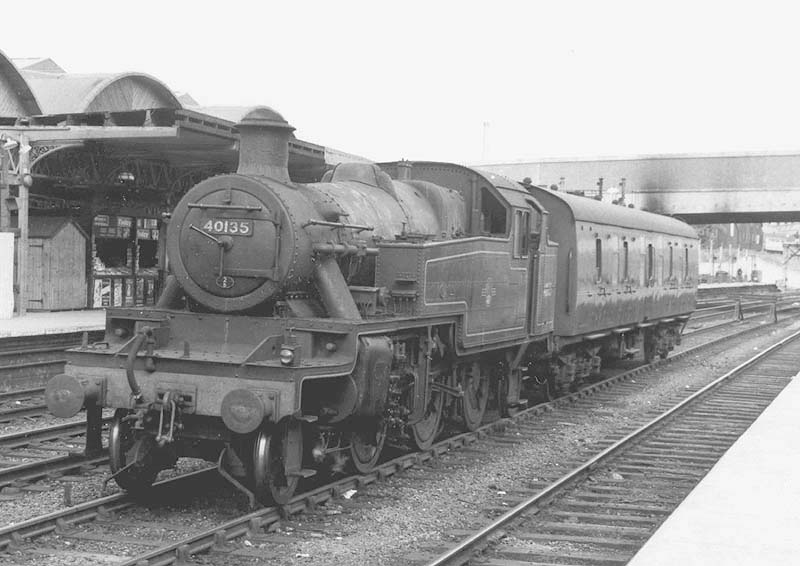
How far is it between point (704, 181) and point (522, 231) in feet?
95.7

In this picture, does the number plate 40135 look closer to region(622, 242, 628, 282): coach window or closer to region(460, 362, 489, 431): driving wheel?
region(460, 362, 489, 431): driving wheel

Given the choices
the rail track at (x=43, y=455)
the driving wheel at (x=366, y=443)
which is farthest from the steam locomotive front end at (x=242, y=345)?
the rail track at (x=43, y=455)

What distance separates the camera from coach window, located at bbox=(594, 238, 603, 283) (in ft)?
52.4

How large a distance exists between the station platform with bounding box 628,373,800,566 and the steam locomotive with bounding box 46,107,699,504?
2873 millimetres

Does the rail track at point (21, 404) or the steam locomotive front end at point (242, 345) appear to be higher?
the steam locomotive front end at point (242, 345)

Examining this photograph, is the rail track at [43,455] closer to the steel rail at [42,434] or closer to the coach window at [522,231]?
the steel rail at [42,434]

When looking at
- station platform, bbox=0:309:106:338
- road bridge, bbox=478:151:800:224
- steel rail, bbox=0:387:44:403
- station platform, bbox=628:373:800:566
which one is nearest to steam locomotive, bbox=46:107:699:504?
station platform, bbox=628:373:800:566

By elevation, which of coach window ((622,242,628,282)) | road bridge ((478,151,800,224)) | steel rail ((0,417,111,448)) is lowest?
steel rail ((0,417,111,448))

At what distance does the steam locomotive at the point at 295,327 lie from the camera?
8.06 m

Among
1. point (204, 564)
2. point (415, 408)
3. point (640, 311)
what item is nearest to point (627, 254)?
point (640, 311)

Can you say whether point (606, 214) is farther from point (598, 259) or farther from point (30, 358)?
point (30, 358)

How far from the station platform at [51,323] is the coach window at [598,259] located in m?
7.93

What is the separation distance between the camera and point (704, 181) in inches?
1555

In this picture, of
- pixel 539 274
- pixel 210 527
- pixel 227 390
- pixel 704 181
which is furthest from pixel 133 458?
pixel 704 181
